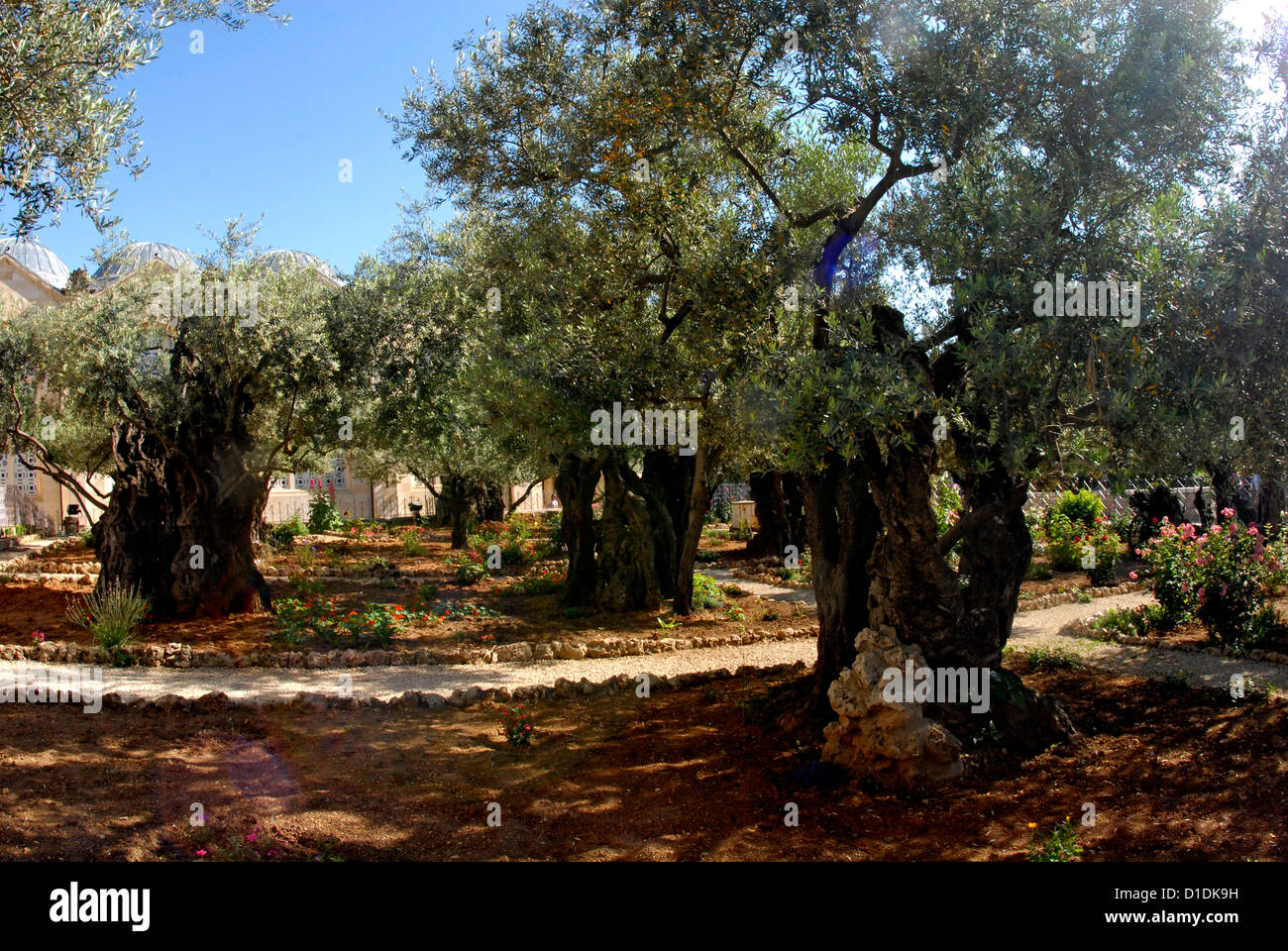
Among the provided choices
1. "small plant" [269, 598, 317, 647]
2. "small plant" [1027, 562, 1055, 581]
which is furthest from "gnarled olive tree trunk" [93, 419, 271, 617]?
"small plant" [1027, 562, 1055, 581]

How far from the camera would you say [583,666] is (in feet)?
32.8

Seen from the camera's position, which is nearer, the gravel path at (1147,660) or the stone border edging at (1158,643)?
→ the gravel path at (1147,660)

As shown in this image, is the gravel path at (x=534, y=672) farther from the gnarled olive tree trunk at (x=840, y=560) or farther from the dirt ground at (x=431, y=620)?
the gnarled olive tree trunk at (x=840, y=560)

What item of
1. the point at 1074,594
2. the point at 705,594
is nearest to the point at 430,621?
the point at 705,594

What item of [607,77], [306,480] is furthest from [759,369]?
[306,480]

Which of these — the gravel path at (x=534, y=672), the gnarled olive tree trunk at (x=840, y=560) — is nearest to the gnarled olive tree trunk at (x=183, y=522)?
the gravel path at (x=534, y=672)

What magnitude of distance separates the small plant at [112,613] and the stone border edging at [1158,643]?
1147 cm

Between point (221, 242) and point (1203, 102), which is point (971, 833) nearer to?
point (1203, 102)

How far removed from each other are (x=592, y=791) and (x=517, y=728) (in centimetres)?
128

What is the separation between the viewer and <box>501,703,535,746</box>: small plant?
7.16m

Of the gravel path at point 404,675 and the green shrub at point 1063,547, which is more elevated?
the green shrub at point 1063,547

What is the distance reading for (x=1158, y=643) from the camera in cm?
1012

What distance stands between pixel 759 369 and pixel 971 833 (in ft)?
10.4

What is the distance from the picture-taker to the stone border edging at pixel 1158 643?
9250 millimetres
